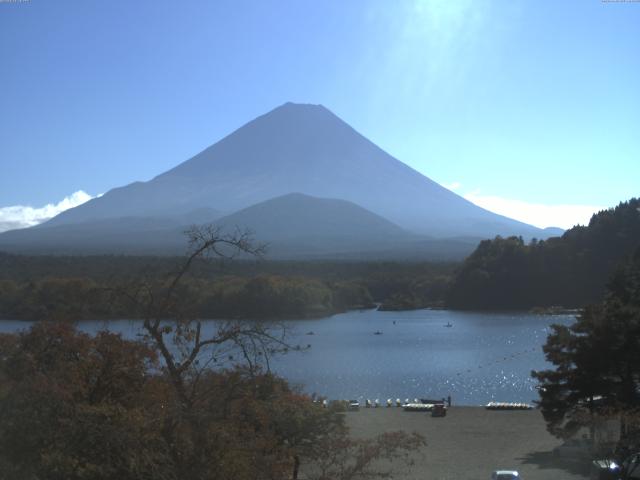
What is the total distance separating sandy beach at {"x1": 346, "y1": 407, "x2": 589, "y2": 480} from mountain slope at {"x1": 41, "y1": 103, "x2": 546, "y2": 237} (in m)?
101

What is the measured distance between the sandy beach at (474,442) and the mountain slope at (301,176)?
101 m

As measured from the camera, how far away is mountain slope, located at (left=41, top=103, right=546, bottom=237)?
117 metres

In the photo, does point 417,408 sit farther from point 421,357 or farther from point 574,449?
point 421,357

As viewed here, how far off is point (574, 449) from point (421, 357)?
14.7 metres

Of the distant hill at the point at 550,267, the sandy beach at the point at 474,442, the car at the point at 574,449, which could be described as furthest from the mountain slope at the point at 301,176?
the car at the point at 574,449

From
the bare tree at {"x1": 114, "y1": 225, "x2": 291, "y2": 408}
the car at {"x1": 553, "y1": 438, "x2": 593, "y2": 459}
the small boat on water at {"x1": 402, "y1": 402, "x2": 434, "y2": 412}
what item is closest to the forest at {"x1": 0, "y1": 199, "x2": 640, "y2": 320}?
the small boat on water at {"x1": 402, "y1": 402, "x2": 434, "y2": 412}

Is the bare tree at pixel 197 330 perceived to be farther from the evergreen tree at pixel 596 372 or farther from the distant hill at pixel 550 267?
the distant hill at pixel 550 267

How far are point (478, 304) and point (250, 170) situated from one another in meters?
83.2

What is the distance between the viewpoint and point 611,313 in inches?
427

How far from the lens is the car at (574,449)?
9.66 meters

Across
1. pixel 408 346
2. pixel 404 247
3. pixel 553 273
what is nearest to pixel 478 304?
pixel 553 273

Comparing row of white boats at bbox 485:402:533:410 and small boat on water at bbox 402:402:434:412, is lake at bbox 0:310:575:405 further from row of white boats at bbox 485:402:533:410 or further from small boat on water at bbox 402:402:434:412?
small boat on water at bbox 402:402:434:412

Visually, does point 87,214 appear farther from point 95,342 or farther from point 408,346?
point 95,342

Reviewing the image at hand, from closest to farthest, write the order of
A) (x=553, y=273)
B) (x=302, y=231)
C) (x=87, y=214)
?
(x=553, y=273), (x=302, y=231), (x=87, y=214)
